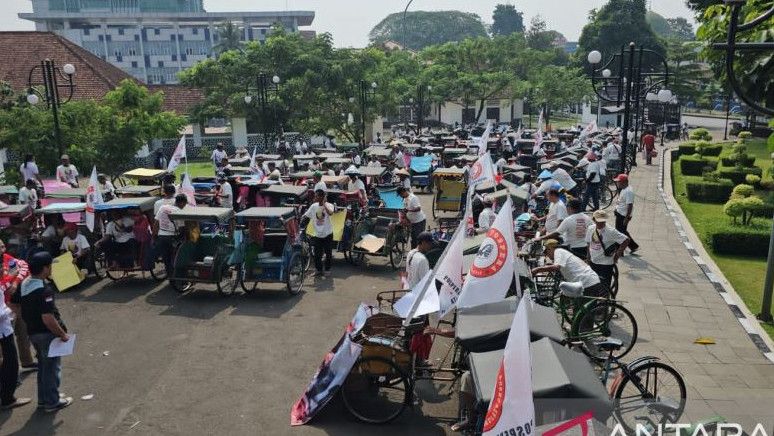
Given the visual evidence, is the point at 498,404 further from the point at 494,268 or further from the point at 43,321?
the point at 43,321

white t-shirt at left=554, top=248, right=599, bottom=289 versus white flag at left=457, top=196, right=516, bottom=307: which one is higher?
white flag at left=457, top=196, right=516, bottom=307

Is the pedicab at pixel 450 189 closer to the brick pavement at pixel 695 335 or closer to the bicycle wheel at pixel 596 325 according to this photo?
the brick pavement at pixel 695 335

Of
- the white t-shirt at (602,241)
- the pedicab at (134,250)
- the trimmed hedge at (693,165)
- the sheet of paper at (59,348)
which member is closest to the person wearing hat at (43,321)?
the sheet of paper at (59,348)

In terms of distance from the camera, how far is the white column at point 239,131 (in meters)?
35.1

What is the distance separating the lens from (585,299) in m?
8.31

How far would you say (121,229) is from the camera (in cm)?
1152

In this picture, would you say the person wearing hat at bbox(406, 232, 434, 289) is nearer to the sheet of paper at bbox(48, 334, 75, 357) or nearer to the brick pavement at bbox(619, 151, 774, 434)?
the brick pavement at bbox(619, 151, 774, 434)

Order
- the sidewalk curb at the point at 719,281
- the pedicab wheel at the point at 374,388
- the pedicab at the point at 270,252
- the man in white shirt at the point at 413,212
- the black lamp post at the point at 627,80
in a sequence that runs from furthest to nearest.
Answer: the black lamp post at the point at 627,80
the man in white shirt at the point at 413,212
the pedicab at the point at 270,252
the sidewalk curb at the point at 719,281
the pedicab wheel at the point at 374,388

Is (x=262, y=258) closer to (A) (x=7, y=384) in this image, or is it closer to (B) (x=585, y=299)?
(A) (x=7, y=384)

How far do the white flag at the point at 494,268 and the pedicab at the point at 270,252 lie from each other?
531cm

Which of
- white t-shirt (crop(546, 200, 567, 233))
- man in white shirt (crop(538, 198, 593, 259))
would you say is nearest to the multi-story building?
white t-shirt (crop(546, 200, 567, 233))

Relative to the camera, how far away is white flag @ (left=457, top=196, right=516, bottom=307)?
6.07 meters

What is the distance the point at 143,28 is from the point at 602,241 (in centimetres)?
9387

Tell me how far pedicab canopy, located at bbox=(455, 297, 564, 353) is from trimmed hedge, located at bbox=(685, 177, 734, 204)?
1568 cm
